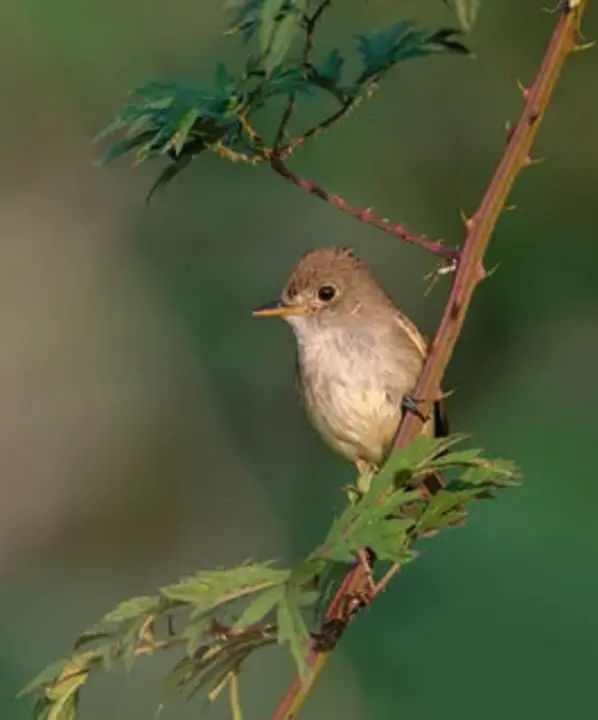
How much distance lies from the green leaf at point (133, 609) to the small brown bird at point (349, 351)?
38.1 inches

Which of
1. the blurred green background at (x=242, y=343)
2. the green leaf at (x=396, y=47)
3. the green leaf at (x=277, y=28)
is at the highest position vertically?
the green leaf at (x=277, y=28)

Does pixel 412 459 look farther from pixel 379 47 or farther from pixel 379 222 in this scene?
pixel 379 47

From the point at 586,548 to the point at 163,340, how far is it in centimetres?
167

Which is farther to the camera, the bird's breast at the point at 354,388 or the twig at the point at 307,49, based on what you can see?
the bird's breast at the point at 354,388

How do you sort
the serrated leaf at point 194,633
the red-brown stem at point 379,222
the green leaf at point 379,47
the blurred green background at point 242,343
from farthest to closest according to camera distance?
the blurred green background at point 242,343
the green leaf at point 379,47
the red-brown stem at point 379,222
the serrated leaf at point 194,633

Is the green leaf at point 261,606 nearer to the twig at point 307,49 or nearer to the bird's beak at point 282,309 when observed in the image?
the twig at point 307,49

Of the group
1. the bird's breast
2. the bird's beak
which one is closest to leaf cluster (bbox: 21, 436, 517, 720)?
the bird's breast

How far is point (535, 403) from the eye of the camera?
15.0 ft

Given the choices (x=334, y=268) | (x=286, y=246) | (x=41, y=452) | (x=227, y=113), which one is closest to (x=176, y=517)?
(x=41, y=452)

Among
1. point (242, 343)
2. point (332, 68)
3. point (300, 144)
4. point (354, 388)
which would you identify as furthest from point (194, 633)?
point (242, 343)

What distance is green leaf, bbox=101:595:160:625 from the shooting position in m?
1.48

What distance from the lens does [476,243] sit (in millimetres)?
1493

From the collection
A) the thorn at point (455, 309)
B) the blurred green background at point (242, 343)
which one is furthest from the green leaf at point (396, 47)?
the blurred green background at point (242, 343)

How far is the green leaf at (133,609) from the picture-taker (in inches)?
58.2
